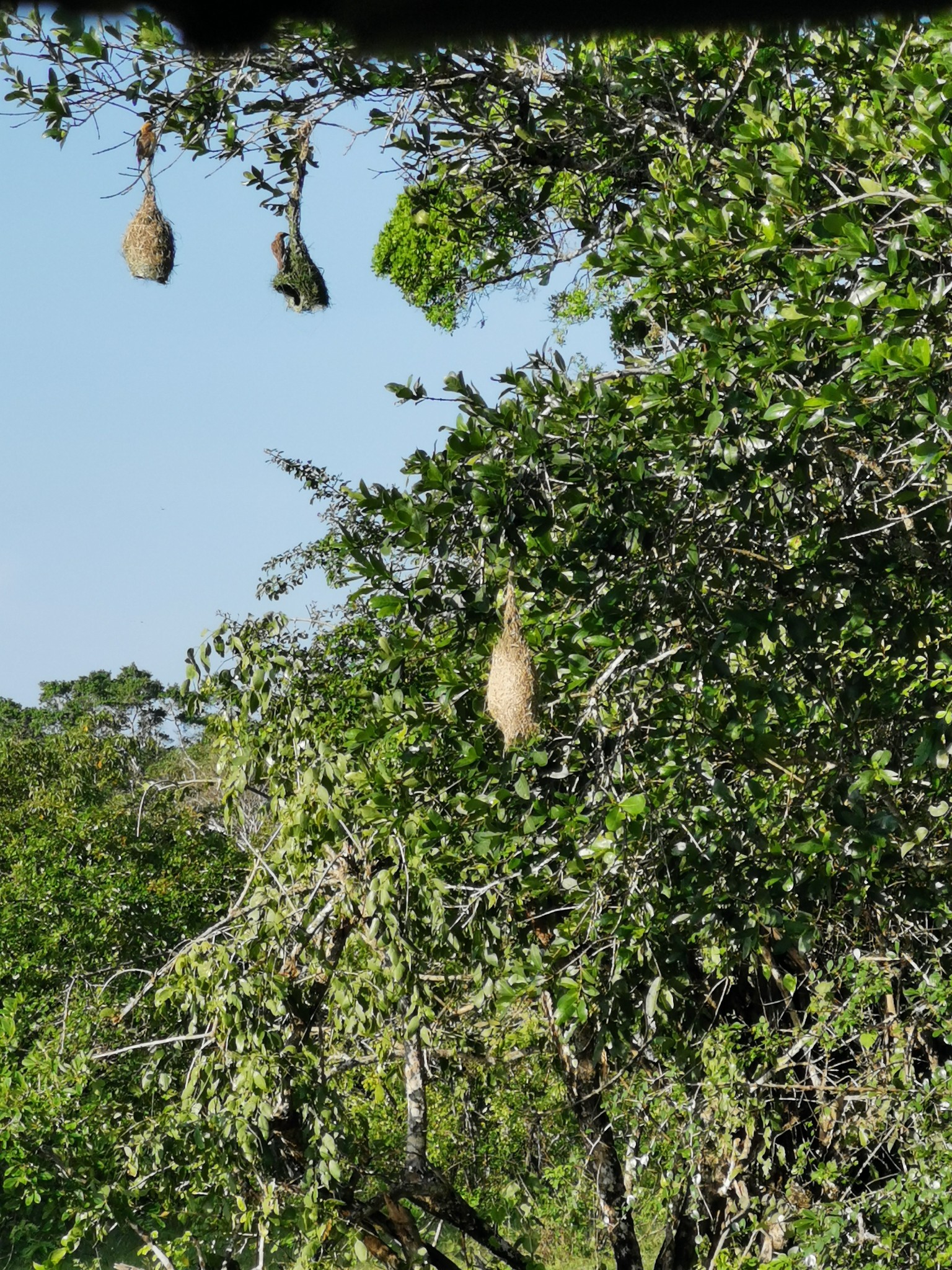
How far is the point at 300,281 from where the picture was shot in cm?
475

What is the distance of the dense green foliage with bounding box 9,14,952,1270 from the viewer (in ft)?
10.5

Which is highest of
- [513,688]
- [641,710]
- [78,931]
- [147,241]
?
[147,241]

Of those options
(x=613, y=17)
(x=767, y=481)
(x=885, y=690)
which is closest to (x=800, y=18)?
(x=613, y=17)

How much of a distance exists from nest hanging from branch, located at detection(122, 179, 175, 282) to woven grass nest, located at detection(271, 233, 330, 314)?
1.50 ft

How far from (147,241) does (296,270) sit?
570 millimetres

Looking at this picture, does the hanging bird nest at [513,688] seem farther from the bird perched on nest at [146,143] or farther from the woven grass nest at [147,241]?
the woven grass nest at [147,241]

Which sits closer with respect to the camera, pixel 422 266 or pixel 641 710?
pixel 641 710

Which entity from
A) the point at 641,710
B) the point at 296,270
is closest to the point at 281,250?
the point at 296,270

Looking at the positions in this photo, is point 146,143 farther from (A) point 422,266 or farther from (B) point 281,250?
(A) point 422,266

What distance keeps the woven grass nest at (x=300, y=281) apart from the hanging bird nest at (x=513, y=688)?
2203 millimetres

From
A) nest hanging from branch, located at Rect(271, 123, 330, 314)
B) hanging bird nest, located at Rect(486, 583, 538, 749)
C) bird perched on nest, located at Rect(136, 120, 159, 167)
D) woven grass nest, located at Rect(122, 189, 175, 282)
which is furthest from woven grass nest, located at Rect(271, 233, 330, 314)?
hanging bird nest, located at Rect(486, 583, 538, 749)

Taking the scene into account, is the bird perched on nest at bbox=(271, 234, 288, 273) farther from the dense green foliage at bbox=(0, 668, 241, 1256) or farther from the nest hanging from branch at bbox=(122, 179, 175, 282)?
the dense green foliage at bbox=(0, 668, 241, 1256)

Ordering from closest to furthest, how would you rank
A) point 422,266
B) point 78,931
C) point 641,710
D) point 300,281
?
point 641,710, point 300,281, point 78,931, point 422,266

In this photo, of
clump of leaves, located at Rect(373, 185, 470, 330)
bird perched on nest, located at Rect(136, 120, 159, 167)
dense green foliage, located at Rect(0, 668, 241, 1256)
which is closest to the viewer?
bird perched on nest, located at Rect(136, 120, 159, 167)
